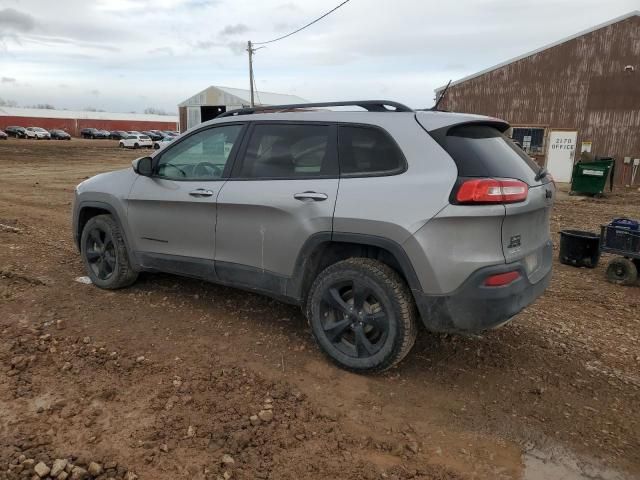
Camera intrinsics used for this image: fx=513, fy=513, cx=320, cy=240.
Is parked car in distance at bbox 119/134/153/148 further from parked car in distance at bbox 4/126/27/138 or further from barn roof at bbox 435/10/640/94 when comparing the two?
barn roof at bbox 435/10/640/94

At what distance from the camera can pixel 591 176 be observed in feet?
48.7

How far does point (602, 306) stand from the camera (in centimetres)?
505

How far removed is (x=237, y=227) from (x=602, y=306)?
3667 mm

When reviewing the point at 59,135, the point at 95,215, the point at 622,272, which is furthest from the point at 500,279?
the point at 59,135

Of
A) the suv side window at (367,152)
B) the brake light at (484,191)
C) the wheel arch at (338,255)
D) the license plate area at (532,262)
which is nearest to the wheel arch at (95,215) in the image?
the wheel arch at (338,255)

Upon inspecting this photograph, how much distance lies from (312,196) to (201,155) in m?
1.40

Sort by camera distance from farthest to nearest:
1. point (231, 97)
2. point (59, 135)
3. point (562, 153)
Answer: point (59, 135), point (231, 97), point (562, 153)

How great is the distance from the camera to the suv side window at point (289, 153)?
362 centimetres

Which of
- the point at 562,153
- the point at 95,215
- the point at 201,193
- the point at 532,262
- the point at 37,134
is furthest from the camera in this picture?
the point at 37,134

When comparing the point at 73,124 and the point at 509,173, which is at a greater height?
the point at 73,124

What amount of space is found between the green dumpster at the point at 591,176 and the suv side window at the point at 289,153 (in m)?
13.6

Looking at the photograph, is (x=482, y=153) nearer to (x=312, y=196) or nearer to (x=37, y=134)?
(x=312, y=196)

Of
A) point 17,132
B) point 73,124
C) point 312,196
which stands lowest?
point 312,196

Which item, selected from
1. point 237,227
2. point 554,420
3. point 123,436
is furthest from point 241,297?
point 554,420
